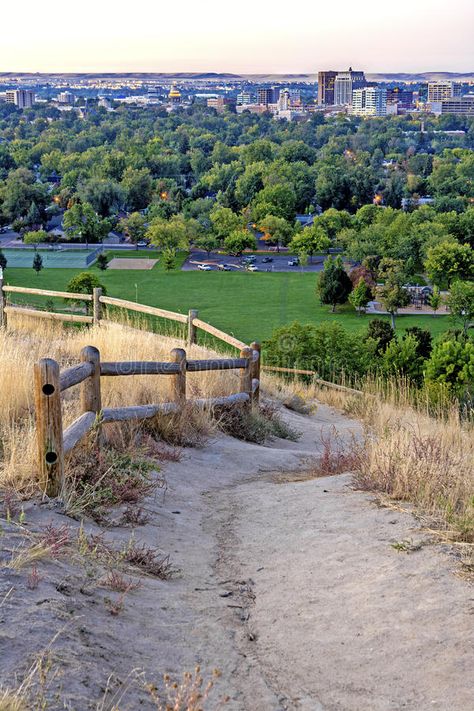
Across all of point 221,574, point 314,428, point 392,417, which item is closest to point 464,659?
point 221,574

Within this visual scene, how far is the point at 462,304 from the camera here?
5125 centimetres

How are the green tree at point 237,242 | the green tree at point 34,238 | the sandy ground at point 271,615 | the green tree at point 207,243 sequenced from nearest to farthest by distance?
the sandy ground at point 271,615, the green tree at point 237,242, the green tree at point 207,243, the green tree at point 34,238

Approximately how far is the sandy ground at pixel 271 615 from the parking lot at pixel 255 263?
65.7 m

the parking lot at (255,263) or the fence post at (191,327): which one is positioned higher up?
the fence post at (191,327)

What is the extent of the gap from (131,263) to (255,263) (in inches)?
410

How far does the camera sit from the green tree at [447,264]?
64.4 meters

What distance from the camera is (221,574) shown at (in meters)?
5.14

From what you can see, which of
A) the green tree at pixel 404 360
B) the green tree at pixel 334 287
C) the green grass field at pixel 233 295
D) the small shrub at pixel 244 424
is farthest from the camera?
the green tree at pixel 334 287

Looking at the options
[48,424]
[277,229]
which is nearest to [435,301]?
[277,229]

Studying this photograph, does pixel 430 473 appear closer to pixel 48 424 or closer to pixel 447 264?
pixel 48 424

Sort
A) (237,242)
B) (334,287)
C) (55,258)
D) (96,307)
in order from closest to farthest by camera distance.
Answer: (96,307) < (334,287) < (55,258) < (237,242)

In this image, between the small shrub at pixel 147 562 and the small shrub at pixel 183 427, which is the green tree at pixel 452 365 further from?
the small shrub at pixel 147 562

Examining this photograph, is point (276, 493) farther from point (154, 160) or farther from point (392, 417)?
point (154, 160)

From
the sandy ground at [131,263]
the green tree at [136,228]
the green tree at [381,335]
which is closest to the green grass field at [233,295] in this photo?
the sandy ground at [131,263]
